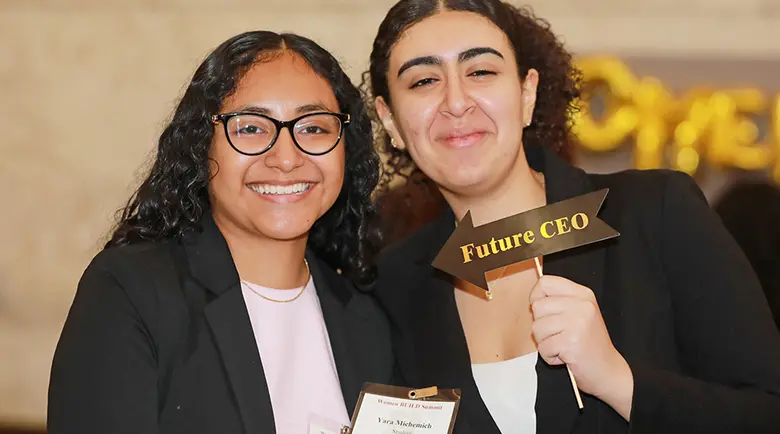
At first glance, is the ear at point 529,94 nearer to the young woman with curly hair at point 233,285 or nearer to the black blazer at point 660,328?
the black blazer at point 660,328

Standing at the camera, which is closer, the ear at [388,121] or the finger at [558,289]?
the finger at [558,289]

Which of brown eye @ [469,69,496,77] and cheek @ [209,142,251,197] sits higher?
brown eye @ [469,69,496,77]

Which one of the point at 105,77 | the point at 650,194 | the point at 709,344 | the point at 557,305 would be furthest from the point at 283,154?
the point at 105,77

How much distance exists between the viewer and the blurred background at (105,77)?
465cm

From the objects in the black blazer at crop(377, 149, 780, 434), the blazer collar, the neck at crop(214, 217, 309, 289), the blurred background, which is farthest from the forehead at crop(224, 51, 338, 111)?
the blurred background

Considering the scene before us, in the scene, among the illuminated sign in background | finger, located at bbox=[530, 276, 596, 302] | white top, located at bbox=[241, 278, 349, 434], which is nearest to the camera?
finger, located at bbox=[530, 276, 596, 302]

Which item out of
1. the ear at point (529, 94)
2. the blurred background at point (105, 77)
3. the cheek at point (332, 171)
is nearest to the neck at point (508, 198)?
the ear at point (529, 94)

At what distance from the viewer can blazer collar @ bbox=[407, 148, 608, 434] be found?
222 cm

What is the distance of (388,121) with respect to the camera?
2605mm

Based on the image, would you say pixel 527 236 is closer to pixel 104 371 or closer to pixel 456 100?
pixel 456 100

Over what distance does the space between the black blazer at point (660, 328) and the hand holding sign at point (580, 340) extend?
0.17 feet

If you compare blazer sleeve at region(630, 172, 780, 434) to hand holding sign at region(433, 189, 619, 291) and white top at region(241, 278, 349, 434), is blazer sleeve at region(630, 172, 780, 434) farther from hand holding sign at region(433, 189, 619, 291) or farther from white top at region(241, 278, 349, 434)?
white top at region(241, 278, 349, 434)

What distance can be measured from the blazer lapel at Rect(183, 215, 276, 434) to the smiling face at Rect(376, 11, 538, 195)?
58 centimetres

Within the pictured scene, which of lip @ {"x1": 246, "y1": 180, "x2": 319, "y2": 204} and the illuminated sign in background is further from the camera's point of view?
the illuminated sign in background
